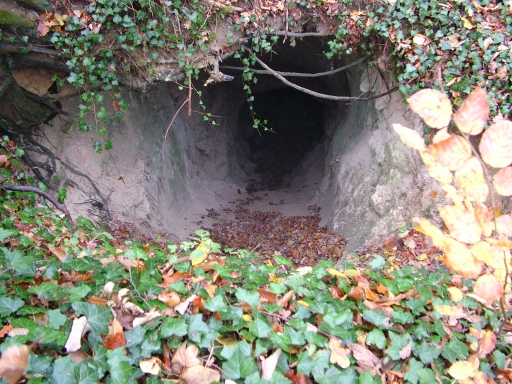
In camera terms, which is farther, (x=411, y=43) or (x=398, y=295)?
(x=411, y=43)

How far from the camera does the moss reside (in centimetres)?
352

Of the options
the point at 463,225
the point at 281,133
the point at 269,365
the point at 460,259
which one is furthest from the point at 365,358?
the point at 281,133

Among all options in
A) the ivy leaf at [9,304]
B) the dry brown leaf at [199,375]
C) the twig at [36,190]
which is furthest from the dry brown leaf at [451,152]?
the twig at [36,190]

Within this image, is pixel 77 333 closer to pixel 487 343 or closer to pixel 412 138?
pixel 412 138

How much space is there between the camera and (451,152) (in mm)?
1198

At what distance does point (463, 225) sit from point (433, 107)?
414mm

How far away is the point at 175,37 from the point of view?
4035 millimetres

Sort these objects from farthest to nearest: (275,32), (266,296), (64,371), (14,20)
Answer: (275,32) < (14,20) < (266,296) < (64,371)

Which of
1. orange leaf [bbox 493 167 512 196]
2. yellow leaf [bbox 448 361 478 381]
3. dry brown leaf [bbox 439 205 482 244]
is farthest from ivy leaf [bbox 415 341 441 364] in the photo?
orange leaf [bbox 493 167 512 196]

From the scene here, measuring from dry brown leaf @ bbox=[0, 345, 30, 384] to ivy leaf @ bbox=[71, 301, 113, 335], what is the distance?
75cm

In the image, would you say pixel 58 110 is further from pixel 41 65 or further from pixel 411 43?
pixel 411 43

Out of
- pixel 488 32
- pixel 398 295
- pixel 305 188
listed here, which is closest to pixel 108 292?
pixel 398 295

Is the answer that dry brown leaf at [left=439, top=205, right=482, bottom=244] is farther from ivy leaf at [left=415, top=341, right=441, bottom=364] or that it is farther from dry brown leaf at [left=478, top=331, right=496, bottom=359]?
ivy leaf at [left=415, top=341, right=441, bottom=364]

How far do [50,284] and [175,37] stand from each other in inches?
124
